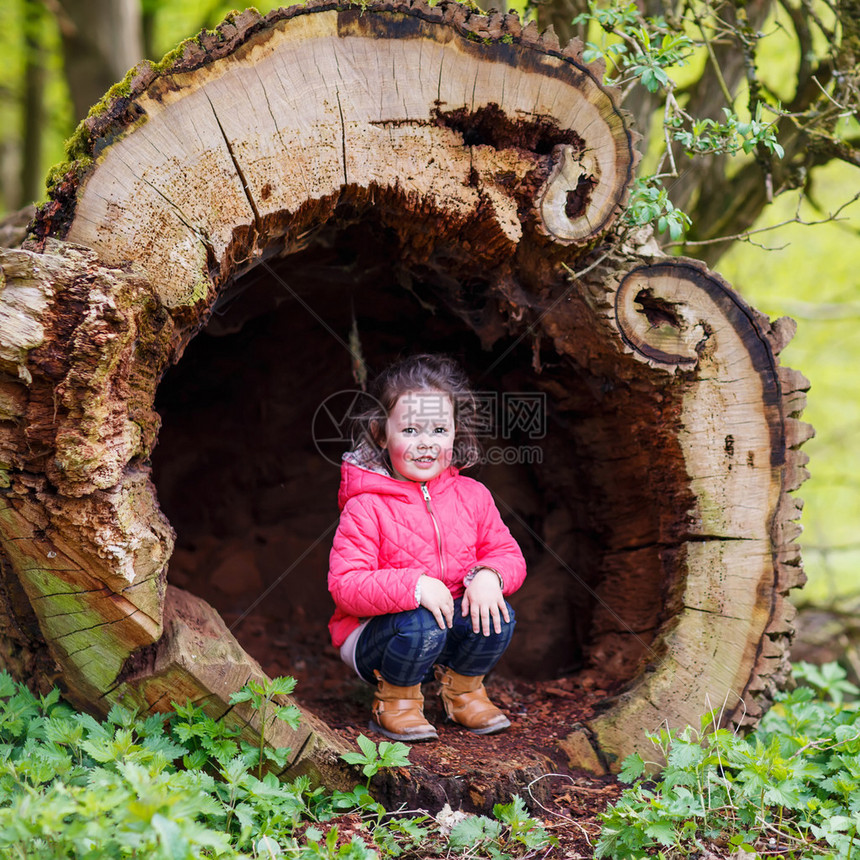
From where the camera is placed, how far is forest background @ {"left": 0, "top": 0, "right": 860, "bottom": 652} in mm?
3412

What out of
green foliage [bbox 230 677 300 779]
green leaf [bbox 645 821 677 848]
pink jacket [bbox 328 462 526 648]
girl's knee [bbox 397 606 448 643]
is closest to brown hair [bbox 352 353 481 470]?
pink jacket [bbox 328 462 526 648]

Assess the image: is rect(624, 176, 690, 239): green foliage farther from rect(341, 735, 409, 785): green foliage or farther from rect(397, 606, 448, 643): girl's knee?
rect(341, 735, 409, 785): green foliage

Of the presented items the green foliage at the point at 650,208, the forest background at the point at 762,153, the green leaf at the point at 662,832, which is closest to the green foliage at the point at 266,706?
the green leaf at the point at 662,832

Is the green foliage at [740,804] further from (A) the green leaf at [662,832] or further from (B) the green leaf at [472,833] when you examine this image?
(B) the green leaf at [472,833]

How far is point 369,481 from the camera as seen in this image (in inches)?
110

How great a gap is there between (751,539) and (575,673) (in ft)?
3.64

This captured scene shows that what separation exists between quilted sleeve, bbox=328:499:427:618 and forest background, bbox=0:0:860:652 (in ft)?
5.08

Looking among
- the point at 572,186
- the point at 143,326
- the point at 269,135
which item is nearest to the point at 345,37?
the point at 269,135

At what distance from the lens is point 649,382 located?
275 cm

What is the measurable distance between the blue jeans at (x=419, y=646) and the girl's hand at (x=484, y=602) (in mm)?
62

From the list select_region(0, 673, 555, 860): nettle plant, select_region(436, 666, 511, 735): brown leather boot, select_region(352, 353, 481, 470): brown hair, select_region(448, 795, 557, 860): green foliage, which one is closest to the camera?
select_region(0, 673, 555, 860): nettle plant

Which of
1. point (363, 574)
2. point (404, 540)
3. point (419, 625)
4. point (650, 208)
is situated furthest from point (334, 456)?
point (650, 208)

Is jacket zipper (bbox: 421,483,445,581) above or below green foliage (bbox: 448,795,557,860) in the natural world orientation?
above

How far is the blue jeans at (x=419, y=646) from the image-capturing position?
2553 mm
